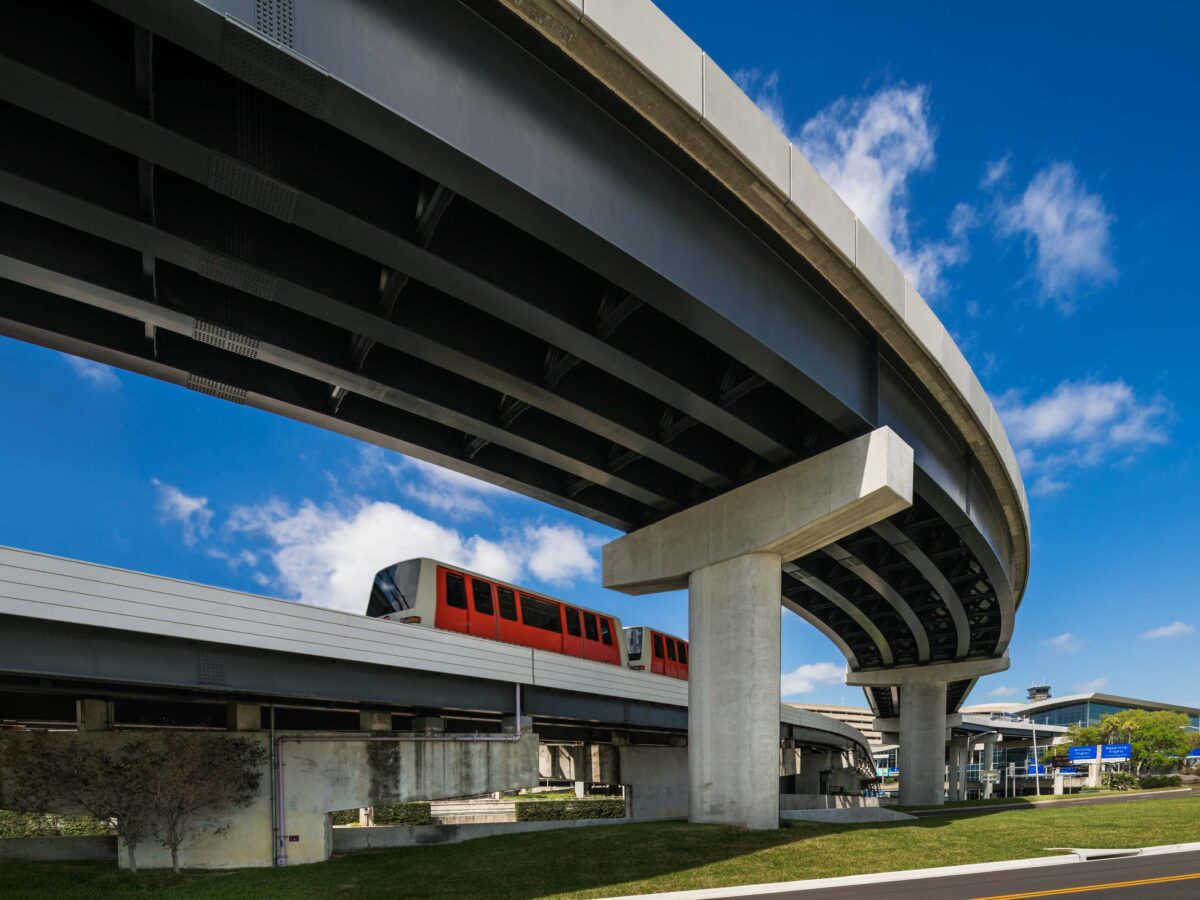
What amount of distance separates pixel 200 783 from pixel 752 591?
1254 cm

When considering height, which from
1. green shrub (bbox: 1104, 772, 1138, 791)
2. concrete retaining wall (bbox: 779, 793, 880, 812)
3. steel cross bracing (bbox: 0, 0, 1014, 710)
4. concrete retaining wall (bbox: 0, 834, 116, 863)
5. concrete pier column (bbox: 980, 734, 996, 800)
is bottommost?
concrete pier column (bbox: 980, 734, 996, 800)

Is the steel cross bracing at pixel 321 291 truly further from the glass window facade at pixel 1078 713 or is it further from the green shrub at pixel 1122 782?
the glass window facade at pixel 1078 713

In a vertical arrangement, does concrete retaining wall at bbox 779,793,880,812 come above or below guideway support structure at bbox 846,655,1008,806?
below

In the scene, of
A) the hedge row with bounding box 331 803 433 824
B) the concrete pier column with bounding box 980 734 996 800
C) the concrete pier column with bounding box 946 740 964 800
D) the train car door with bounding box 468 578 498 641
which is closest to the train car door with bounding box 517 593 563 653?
the train car door with bounding box 468 578 498 641

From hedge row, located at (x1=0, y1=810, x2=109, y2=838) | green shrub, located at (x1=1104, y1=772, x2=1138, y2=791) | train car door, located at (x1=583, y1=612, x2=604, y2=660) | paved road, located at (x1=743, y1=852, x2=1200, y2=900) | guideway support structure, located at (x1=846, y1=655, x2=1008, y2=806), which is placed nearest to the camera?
paved road, located at (x1=743, y1=852, x2=1200, y2=900)

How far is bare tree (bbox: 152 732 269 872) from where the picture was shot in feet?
58.7

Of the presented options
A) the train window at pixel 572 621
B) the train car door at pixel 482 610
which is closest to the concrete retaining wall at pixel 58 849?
the train car door at pixel 482 610

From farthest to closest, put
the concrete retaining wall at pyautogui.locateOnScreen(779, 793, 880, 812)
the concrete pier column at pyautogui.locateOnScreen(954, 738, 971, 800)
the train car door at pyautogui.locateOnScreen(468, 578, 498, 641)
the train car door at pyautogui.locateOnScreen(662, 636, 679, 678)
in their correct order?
the concrete pier column at pyautogui.locateOnScreen(954, 738, 971, 800)
the concrete retaining wall at pyautogui.locateOnScreen(779, 793, 880, 812)
the train car door at pyautogui.locateOnScreen(662, 636, 679, 678)
the train car door at pyautogui.locateOnScreen(468, 578, 498, 641)

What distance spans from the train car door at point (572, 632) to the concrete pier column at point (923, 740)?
98.8 feet

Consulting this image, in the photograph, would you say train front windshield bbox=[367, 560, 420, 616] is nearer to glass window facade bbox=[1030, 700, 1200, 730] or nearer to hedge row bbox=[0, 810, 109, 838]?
hedge row bbox=[0, 810, 109, 838]

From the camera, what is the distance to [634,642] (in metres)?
35.8

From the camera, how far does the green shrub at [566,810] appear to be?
4319 centimetres

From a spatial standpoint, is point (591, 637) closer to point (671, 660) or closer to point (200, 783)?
point (671, 660)

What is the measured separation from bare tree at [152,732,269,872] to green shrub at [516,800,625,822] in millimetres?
25410
